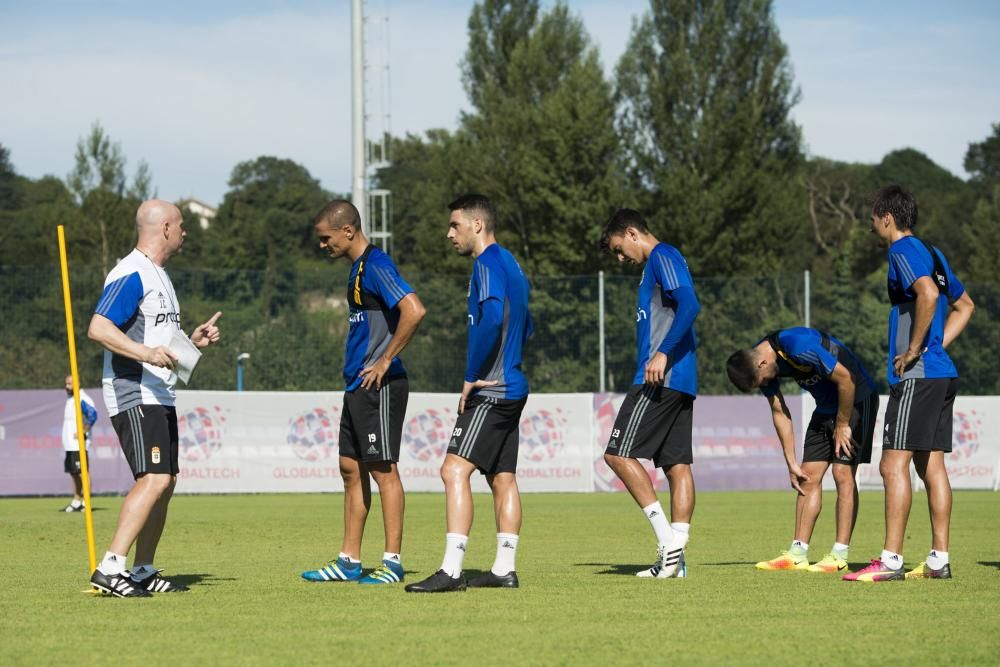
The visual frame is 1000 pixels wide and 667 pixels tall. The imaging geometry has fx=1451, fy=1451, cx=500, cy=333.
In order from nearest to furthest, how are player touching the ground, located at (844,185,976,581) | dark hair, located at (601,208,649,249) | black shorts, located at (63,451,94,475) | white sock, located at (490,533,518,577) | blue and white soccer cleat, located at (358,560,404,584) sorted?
white sock, located at (490,533,518,577), blue and white soccer cleat, located at (358,560,404,584), player touching the ground, located at (844,185,976,581), dark hair, located at (601,208,649,249), black shorts, located at (63,451,94,475)

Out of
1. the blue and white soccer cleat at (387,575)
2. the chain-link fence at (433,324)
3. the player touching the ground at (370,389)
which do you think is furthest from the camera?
the chain-link fence at (433,324)

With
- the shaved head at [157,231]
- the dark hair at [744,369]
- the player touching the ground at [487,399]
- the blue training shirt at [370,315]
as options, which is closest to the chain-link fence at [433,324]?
the dark hair at [744,369]

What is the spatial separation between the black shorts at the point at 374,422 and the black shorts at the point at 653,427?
1.40m

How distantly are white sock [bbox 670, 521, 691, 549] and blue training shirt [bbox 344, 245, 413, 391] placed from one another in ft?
6.38

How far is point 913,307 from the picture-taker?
8.78 meters

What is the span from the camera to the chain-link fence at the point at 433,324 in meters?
26.4

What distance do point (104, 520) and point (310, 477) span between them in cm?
770

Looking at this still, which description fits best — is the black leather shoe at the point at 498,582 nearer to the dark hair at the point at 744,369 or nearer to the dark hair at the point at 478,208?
the dark hair at the point at 478,208

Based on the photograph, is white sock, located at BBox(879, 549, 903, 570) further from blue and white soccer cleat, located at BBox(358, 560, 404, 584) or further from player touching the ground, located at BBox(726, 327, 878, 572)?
blue and white soccer cleat, located at BBox(358, 560, 404, 584)

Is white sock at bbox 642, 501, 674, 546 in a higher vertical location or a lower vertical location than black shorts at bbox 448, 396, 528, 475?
lower

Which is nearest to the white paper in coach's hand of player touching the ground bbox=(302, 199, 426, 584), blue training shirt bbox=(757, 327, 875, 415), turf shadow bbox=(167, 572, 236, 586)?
player touching the ground bbox=(302, 199, 426, 584)

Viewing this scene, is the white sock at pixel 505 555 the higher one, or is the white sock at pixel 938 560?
the white sock at pixel 505 555

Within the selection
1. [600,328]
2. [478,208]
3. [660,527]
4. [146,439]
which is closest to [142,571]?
[146,439]

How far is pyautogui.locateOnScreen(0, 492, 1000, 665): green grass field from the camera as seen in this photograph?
5.71 metres
